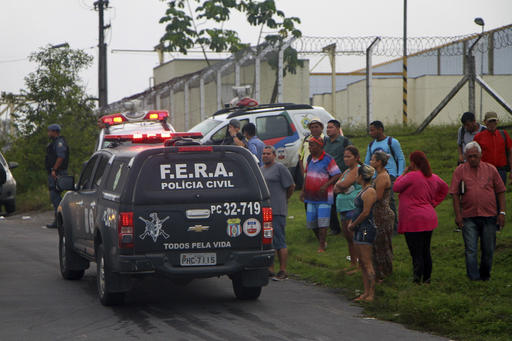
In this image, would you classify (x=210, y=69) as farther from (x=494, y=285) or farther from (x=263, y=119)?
(x=494, y=285)

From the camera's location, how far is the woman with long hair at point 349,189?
11102 mm

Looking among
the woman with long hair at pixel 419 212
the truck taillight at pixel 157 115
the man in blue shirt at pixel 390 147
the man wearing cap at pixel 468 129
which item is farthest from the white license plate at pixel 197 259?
the truck taillight at pixel 157 115

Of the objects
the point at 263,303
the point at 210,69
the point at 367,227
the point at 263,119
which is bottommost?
the point at 263,303

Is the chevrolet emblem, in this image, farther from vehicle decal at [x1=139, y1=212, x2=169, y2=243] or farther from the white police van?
the white police van

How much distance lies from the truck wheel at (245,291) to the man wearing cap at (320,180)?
8.89 feet

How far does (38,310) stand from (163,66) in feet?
127

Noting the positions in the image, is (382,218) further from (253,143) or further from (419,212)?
(253,143)

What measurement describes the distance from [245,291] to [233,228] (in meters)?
0.98

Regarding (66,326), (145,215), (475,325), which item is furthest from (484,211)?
(66,326)

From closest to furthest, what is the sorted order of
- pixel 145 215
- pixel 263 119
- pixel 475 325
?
pixel 475 325, pixel 145 215, pixel 263 119

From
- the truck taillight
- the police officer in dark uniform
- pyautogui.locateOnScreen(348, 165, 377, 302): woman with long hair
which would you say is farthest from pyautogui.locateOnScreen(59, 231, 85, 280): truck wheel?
the truck taillight

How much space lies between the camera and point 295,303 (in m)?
9.66

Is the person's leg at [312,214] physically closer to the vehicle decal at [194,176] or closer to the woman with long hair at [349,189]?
the woman with long hair at [349,189]

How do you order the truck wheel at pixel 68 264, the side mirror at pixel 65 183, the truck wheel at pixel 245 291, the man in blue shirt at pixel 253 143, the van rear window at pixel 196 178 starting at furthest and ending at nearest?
1. the man in blue shirt at pixel 253 143
2. the truck wheel at pixel 68 264
3. the side mirror at pixel 65 183
4. the truck wheel at pixel 245 291
5. the van rear window at pixel 196 178
